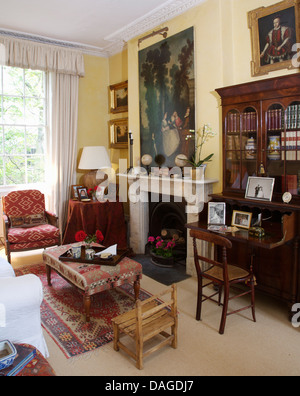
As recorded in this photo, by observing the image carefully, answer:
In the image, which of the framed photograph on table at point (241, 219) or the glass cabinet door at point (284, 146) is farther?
the framed photograph on table at point (241, 219)

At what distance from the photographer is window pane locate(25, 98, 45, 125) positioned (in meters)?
5.40

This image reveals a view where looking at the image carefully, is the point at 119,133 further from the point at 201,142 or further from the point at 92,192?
the point at 201,142

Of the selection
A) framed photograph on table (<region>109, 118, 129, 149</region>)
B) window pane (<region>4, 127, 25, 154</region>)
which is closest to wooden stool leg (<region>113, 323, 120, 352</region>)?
framed photograph on table (<region>109, 118, 129, 149</region>)

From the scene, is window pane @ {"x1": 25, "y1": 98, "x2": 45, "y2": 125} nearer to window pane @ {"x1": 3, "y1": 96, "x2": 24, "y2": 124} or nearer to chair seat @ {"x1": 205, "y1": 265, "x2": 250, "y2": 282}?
window pane @ {"x1": 3, "y1": 96, "x2": 24, "y2": 124}

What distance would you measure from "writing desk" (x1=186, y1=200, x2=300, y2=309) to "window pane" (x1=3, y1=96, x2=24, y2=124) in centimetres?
343

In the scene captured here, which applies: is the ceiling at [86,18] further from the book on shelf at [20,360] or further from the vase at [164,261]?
the book on shelf at [20,360]

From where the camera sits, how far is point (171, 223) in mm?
4875

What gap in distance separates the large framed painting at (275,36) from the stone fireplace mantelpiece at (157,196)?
53.9 inches

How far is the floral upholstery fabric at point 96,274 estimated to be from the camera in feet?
9.98

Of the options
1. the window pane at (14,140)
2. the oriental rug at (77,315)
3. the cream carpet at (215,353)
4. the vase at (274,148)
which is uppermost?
the window pane at (14,140)

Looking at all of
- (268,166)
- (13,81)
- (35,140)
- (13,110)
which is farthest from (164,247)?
(13,81)

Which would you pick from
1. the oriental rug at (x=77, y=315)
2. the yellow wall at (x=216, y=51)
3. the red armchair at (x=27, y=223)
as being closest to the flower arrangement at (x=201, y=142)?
the yellow wall at (x=216, y=51)
